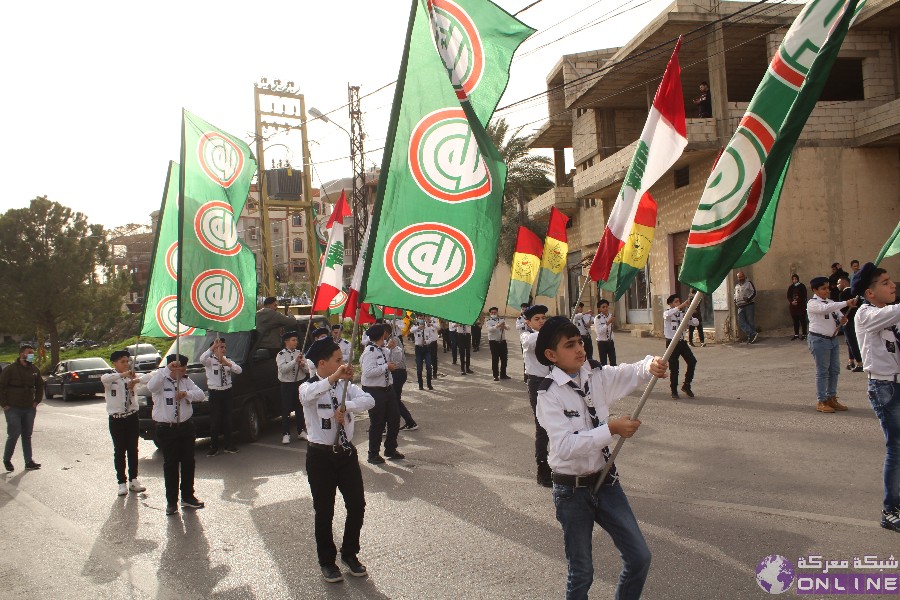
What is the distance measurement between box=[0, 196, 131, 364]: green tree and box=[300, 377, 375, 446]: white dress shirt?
40.4 meters

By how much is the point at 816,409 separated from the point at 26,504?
1027cm

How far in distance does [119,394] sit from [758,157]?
7.51 m

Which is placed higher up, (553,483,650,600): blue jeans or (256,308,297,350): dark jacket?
(256,308,297,350): dark jacket

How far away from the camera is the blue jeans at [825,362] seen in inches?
372

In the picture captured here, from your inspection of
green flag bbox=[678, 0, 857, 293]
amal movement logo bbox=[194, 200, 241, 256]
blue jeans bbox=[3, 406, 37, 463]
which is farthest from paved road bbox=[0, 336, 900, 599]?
amal movement logo bbox=[194, 200, 241, 256]

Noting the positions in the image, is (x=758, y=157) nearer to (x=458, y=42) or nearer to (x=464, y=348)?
(x=458, y=42)

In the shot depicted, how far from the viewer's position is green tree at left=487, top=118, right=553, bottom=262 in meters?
34.0

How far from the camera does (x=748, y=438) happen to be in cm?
855

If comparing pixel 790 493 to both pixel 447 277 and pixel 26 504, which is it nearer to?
pixel 447 277

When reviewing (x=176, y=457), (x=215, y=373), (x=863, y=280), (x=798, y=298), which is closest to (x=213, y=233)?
(x=215, y=373)

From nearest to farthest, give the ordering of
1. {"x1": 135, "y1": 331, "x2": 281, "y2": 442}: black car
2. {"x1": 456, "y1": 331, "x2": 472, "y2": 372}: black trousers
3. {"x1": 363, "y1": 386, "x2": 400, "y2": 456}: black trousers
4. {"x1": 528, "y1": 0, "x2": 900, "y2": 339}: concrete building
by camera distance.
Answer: {"x1": 363, "y1": 386, "x2": 400, "y2": 456}: black trousers, {"x1": 135, "y1": 331, "x2": 281, "y2": 442}: black car, {"x1": 528, "y1": 0, "x2": 900, "y2": 339}: concrete building, {"x1": 456, "y1": 331, "x2": 472, "y2": 372}: black trousers

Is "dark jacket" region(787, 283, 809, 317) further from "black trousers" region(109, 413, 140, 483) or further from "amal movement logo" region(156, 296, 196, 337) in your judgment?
"black trousers" region(109, 413, 140, 483)

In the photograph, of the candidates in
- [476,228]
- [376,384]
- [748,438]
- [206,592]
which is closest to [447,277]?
[476,228]

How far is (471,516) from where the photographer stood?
20.9 ft
